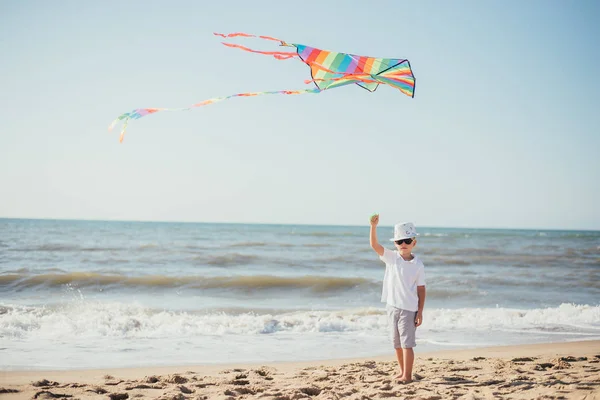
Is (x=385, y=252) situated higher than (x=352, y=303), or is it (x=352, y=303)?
(x=385, y=252)

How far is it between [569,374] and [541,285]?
10.3 m

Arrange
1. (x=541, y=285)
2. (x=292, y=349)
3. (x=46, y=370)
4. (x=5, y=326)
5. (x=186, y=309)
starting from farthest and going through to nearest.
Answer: (x=541, y=285), (x=186, y=309), (x=5, y=326), (x=292, y=349), (x=46, y=370)

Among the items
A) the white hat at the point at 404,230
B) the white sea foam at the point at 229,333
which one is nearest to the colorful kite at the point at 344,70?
the white hat at the point at 404,230

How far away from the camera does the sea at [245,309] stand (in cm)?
618

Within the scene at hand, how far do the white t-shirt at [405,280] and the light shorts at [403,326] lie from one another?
5cm

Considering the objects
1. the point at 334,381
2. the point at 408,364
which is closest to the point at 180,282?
the point at 334,381

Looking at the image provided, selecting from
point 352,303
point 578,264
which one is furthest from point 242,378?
point 578,264

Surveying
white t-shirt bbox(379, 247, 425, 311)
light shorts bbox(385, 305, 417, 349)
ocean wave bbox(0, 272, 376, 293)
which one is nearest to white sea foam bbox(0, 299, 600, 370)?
light shorts bbox(385, 305, 417, 349)

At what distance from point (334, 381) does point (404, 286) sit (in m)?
1.06

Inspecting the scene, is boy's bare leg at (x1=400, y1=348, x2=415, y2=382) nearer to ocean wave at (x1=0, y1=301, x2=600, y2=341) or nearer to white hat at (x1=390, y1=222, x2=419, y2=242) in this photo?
white hat at (x1=390, y1=222, x2=419, y2=242)

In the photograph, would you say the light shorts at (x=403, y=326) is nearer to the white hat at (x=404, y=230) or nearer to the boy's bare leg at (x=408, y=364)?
the boy's bare leg at (x=408, y=364)

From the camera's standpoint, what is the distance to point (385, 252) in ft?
14.0

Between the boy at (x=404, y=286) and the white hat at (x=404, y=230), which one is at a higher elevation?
the white hat at (x=404, y=230)

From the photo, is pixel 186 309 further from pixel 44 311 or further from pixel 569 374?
pixel 569 374
